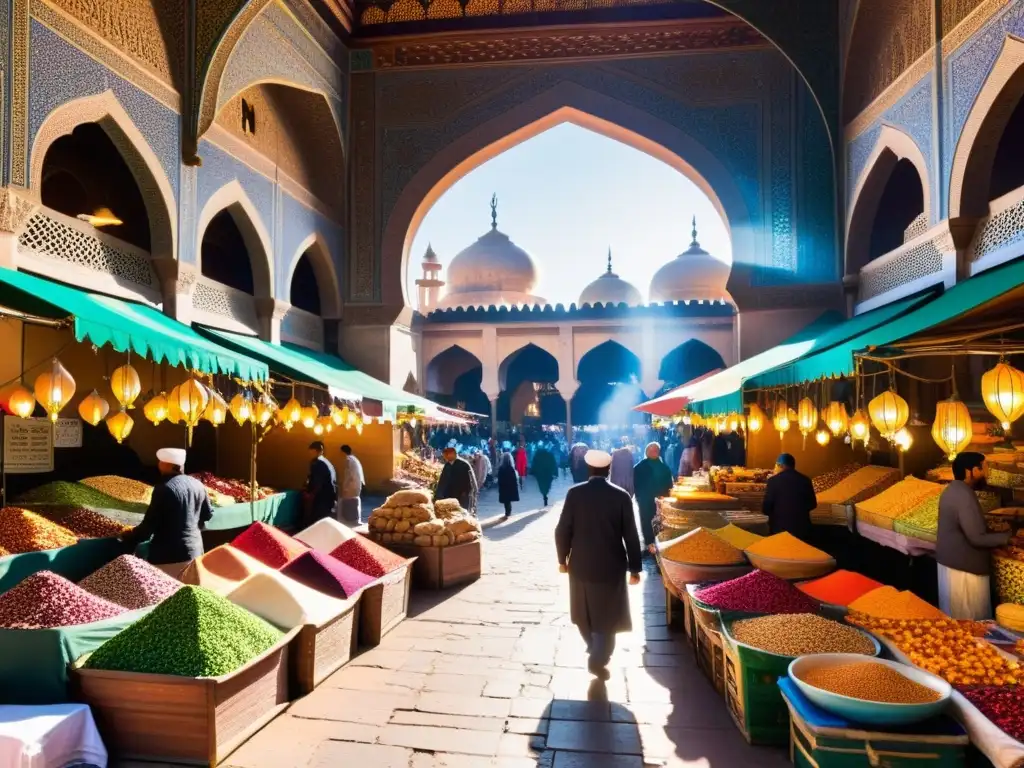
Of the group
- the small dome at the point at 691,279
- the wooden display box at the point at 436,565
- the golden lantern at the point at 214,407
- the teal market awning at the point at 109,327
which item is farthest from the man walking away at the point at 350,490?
the small dome at the point at 691,279

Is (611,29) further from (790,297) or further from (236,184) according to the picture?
(236,184)

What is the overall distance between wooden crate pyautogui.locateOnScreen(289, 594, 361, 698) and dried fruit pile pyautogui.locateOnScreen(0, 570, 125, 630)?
2.67 ft

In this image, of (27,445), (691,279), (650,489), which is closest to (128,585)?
(27,445)

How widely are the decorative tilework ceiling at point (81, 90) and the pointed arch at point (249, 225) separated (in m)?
0.73

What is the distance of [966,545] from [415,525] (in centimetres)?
370

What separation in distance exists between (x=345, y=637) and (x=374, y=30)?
966 cm

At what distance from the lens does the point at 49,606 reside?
10.1 feet

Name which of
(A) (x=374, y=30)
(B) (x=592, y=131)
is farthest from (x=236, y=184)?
(B) (x=592, y=131)

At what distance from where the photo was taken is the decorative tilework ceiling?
18.0 feet

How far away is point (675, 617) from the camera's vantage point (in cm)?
481

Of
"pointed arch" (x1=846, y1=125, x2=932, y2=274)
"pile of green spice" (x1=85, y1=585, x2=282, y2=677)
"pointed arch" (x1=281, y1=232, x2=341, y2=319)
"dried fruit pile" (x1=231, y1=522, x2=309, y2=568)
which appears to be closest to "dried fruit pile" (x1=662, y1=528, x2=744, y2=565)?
"dried fruit pile" (x1=231, y1=522, x2=309, y2=568)

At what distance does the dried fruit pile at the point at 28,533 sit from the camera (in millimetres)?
4578

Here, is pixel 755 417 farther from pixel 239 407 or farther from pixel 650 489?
pixel 239 407

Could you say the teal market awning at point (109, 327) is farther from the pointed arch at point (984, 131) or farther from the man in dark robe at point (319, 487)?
the pointed arch at point (984, 131)
